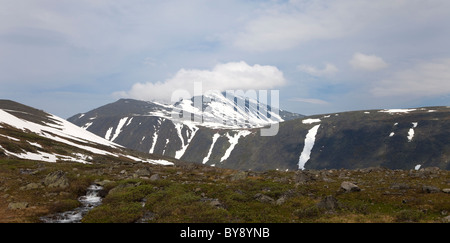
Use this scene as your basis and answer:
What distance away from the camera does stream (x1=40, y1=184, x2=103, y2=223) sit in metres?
23.2

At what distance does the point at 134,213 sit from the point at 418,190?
3237 centimetres

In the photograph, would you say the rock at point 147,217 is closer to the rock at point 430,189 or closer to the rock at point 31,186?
the rock at point 31,186

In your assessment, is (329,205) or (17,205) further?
(17,205)

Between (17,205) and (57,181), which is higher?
(57,181)

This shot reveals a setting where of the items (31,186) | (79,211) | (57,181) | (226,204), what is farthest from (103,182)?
(226,204)

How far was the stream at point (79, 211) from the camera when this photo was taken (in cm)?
2320

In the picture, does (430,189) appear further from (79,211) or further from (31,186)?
(31,186)

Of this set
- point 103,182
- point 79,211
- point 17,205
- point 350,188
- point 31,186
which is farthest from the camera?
point 103,182

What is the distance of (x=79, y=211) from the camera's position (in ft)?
86.8

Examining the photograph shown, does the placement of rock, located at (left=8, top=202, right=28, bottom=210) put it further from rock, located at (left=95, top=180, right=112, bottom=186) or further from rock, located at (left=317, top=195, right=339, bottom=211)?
rock, located at (left=317, top=195, right=339, bottom=211)

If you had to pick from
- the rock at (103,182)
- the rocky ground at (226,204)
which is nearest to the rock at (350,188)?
the rocky ground at (226,204)

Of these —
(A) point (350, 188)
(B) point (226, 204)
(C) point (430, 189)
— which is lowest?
(B) point (226, 204)
